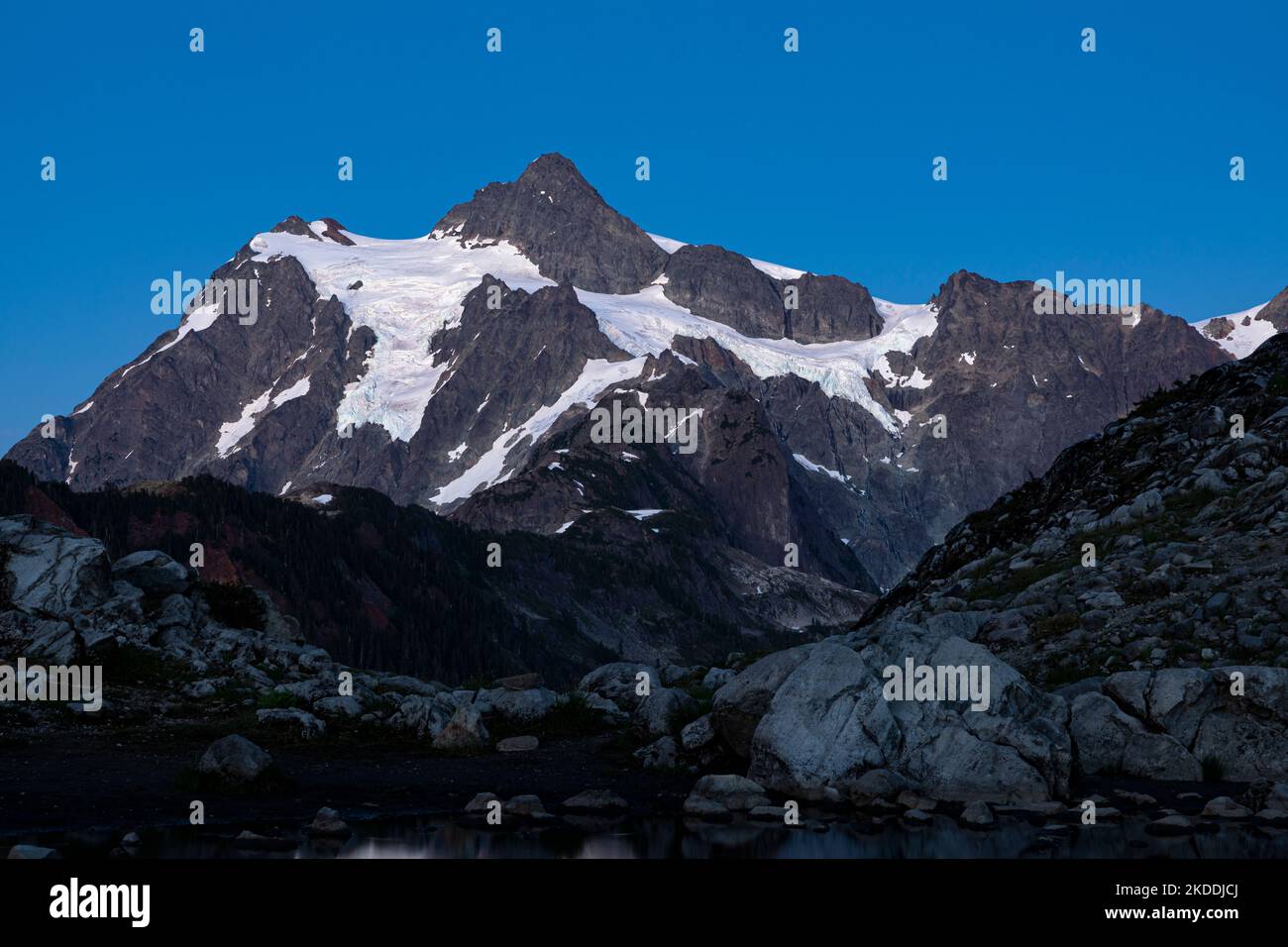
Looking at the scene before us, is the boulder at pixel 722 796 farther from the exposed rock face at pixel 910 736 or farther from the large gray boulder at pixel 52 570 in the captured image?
the large gray boulder at pixel 52 570

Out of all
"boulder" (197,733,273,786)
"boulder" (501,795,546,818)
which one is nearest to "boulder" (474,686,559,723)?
"boulder" (197,733,273,786)

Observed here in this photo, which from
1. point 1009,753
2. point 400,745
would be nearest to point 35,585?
point 400,745

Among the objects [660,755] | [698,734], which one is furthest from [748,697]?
[660,755]

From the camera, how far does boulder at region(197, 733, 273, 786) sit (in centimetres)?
2692

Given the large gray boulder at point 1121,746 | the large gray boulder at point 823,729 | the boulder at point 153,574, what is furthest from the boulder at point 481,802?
the boulder at point 153,574

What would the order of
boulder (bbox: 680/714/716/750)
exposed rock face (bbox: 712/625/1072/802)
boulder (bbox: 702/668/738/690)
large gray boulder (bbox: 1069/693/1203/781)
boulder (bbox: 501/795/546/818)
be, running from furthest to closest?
boulder (bbox: 702/668/738/690)
boulder (bbox: 680/714/716/750)
large gray boulder (bbox: 1069/693/1203/781)
exposed rock face (bbox: 712/625/1072/802)
boulder (bbox: 501/795/546/818)

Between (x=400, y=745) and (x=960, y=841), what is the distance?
704 inches

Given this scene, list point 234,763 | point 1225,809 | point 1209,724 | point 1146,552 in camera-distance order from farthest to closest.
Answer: point 1146,552 < point 1209,724 < point 234,763 < point 1225,809

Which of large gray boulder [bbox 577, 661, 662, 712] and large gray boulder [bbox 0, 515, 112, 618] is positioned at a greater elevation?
large gray boulder [bbox 0, 515, 112, 618]

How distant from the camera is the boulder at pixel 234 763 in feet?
88.3

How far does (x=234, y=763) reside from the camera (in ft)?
88.7

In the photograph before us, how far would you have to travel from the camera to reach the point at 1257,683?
27984mm

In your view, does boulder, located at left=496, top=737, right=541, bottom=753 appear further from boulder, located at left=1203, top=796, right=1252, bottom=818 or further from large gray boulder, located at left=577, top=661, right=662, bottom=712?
boulder, located at left=1203, top=796, right=1252, bottom=818

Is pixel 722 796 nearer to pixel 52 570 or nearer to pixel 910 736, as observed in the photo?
pixel 910 736
